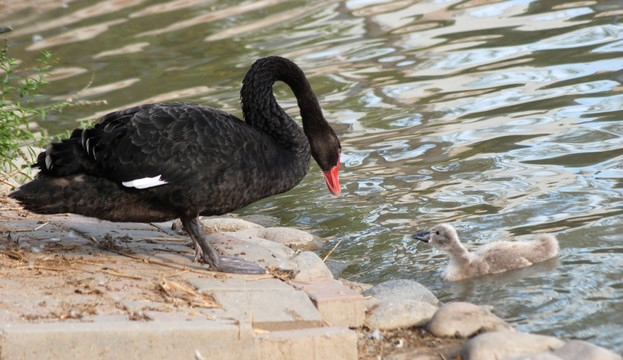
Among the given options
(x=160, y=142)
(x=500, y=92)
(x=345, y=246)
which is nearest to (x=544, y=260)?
(x=345, y=246)

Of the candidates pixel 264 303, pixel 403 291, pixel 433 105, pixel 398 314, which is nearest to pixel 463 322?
pixel 398 314

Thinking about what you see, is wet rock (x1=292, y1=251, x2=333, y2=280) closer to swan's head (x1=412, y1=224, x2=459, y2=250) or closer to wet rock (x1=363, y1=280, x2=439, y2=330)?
wet rock (x1=363, y1=280, x2=439, y2=330)

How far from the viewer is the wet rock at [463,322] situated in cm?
424

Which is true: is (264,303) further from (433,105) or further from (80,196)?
(433,105)

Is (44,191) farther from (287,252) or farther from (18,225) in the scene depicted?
(287,252)

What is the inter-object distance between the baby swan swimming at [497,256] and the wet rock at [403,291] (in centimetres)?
50

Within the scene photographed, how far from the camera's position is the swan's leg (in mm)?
4766

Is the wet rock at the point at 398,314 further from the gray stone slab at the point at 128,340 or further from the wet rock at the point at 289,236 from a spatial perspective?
the wet rock at the point at 289,236

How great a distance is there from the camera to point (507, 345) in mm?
3799

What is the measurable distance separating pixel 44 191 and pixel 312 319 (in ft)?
5.17

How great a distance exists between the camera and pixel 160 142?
181 inches

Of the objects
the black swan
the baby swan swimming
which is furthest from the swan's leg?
the baby swan swimming

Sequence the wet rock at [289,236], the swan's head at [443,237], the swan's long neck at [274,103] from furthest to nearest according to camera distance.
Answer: the wet rock at [289,236] → the swan's head at [443,237] → the swan's long neck at [274,103]

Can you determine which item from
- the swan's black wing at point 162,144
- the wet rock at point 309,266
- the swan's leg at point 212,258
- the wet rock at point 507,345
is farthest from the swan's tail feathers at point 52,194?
the wet rock at point 507,345
